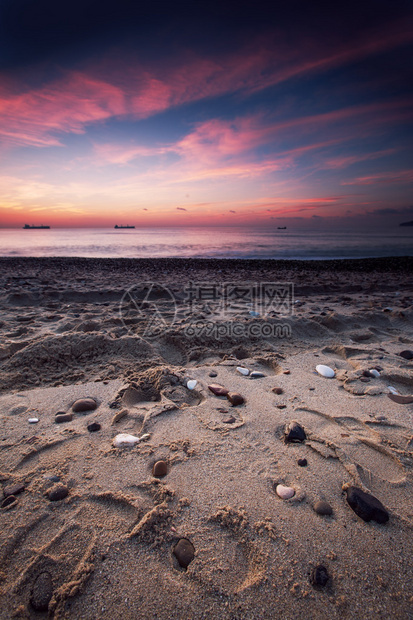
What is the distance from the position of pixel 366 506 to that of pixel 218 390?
4.03 feet

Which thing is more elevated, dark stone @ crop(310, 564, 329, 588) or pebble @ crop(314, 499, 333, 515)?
pebble @ crop(314, 499, 333, 515)

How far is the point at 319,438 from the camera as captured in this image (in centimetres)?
171

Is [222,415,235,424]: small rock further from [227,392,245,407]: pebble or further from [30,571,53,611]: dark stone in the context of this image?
[30,571,53,611]: dark stone

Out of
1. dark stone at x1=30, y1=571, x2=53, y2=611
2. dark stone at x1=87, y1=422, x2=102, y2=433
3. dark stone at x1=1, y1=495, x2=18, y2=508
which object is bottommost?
dark stone at x1=30, y1=571, x2=53, y2=611

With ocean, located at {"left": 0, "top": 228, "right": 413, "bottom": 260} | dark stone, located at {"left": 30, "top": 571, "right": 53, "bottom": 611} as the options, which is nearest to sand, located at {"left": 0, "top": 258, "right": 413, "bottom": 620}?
dark stone, located at {"left": 30, "top": 571, "right": 53, "bottom": 611}

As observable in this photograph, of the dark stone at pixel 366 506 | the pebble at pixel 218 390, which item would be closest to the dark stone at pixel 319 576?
the dark stone at pixel 366 506

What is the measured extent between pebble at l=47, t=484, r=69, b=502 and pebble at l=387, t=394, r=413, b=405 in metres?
2.35

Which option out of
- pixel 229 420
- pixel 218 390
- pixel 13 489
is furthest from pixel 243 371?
pixel 13 489

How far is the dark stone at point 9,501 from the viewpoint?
1.30 m

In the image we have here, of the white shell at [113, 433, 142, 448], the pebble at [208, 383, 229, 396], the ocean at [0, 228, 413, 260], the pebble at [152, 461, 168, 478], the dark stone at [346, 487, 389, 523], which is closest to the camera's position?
the dark stone at [346, 487, 389, 523]

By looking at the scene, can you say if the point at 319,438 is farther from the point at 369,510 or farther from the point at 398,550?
the point at 398,550

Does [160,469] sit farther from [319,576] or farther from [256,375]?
[256,375]

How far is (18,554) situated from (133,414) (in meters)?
0.96

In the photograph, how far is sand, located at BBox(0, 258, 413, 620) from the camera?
1011 millimetres
